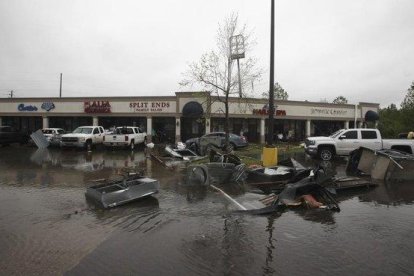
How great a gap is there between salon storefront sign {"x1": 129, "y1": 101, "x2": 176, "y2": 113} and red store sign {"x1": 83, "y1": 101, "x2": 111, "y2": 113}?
235cm

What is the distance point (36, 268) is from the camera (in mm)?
5027

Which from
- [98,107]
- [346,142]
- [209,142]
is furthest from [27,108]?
[346,142]

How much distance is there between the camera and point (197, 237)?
6449 millimetres

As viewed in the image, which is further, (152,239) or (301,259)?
(152,239)

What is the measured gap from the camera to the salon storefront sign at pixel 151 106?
3617 cm

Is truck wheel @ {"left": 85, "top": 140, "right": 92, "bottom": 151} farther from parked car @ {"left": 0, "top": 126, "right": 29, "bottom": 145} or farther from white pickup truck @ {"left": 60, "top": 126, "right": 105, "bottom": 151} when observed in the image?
parked car @ {"left": 0, "top": 126, "right": 29, "bottom": 145}

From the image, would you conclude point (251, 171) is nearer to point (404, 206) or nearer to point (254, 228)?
point (404, 206)

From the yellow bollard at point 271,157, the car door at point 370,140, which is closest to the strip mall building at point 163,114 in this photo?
the car door at point 370,140

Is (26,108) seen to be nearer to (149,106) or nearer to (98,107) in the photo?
(98,107)

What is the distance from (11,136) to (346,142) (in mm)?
25461

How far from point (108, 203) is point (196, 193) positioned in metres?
2.80

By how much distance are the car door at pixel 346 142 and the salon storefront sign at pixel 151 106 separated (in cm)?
1946

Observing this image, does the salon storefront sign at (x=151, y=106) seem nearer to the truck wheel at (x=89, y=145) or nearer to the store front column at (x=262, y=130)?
the store front column at (x=262, y=130)

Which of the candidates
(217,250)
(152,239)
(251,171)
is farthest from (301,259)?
(251,171)
